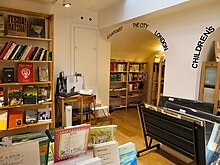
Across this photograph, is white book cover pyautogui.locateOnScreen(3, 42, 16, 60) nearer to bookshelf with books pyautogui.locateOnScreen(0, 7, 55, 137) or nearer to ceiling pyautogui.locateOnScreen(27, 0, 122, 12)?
bookshelf with books pyautogui.locateOnScreen(0, 7, 55, 137)

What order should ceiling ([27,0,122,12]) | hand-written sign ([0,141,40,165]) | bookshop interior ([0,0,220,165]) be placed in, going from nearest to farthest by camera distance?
hand-written sign ([0,141,40,165]) → bookshop interior ([0,0,220,165]) → ceiling ([27,0,122,12])

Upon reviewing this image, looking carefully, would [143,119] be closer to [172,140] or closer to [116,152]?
[172,140]

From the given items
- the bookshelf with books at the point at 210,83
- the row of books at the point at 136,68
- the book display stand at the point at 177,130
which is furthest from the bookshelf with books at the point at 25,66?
the row of books at the point at 136,68

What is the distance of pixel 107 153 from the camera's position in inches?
44.4

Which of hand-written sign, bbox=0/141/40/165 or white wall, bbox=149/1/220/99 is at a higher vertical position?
white wall, bbox=149/1/220/99

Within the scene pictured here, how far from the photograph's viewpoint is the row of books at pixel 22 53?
2742mm

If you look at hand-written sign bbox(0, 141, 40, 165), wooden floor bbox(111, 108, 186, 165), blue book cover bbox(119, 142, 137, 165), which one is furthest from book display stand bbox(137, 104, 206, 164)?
hand-written sign bbox(0, 141, 40, 165)

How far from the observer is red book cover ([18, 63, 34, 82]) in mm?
2893

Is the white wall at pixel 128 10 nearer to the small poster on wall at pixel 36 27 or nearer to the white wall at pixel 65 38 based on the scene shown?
the white wall at pixel 65 38

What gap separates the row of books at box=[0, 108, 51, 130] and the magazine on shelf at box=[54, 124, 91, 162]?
2.17 m

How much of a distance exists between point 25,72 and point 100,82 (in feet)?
6.51

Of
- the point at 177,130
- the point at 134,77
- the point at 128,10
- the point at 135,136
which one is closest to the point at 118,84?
the point at 134,77

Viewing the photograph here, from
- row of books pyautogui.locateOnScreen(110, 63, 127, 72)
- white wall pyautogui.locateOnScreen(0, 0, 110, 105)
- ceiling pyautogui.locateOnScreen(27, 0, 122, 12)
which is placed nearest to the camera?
ceiling pyautogui.locateOnScreen(27, 0, 122, 12)

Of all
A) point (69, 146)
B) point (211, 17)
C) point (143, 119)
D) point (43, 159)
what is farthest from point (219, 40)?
point (43, 159)
